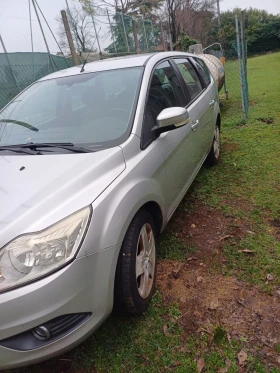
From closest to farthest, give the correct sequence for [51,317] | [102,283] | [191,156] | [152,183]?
[51,317] → [102,283] → [152,183] → [191,156]

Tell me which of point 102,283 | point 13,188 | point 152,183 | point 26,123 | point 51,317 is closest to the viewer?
point 51,317

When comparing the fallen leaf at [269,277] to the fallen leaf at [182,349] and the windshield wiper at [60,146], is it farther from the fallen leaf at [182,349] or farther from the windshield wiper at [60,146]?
the windshield wiper at [60,146]

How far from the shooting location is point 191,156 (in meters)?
3.24

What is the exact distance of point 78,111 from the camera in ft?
8.51

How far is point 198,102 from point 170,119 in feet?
4.67

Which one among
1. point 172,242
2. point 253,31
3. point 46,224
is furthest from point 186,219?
point 253,31

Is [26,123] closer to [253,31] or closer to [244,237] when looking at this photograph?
[244,237]

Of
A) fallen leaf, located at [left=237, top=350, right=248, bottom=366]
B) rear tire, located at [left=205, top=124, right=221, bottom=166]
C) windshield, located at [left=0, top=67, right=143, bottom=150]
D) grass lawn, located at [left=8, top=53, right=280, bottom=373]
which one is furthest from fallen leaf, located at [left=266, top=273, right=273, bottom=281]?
rear tire, located at [left=205, top=124, right=221, bottom=166]

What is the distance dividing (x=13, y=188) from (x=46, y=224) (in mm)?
430

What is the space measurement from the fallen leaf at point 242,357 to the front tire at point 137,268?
634mm

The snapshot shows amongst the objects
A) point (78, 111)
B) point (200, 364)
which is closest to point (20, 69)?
point (78, 111)

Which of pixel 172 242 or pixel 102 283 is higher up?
pixel 102 283

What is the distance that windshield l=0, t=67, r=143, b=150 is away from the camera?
7.64 feet

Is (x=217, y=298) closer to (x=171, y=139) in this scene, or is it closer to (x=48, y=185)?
(x=171, y=139)
